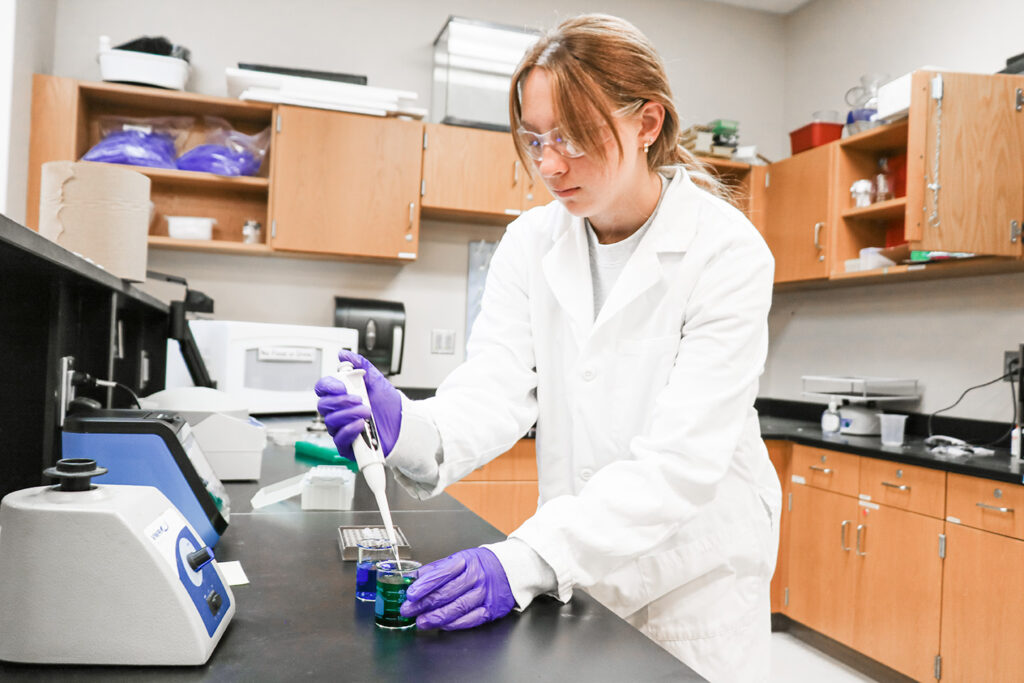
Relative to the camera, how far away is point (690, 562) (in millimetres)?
1164

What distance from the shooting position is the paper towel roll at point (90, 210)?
1505 millimetres

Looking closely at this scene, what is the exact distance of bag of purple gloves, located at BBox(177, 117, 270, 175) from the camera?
3.26 m

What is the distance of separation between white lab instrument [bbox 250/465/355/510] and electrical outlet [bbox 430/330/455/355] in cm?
242

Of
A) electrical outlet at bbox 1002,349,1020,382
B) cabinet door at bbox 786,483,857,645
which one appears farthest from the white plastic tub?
electrical outlet at bbox 1002,349,1020,382

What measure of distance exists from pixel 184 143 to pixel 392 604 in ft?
10.4

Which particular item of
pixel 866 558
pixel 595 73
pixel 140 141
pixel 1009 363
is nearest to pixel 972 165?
pixel 1009 363

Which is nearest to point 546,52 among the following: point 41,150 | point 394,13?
point 41,150

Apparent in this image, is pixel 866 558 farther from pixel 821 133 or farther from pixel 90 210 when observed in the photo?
pixel 90 210

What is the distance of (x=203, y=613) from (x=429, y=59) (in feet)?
11.3

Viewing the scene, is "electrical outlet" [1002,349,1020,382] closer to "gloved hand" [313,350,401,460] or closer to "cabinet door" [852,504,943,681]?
"cabinet door" [852,504,943,681]

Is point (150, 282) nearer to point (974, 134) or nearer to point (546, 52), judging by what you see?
point (546, 52)

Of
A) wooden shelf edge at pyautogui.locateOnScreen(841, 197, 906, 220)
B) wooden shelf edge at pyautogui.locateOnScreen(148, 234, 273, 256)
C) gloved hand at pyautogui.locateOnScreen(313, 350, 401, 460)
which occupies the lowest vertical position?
gloved hand at pyautogui.locateOnScreen(313, 350, 401, 460)

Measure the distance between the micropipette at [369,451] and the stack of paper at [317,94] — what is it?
8.25 ft

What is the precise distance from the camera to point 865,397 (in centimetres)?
322
